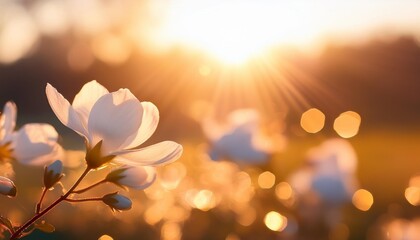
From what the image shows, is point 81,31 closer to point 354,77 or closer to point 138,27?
point 138,27

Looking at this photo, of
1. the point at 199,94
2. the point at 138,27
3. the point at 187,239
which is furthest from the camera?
the point at 138,27

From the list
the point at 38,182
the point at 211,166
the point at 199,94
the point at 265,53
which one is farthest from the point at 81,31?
the point at 211,166

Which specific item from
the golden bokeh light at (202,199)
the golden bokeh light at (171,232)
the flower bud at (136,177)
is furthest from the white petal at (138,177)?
the golden bokeh light at (202,199)

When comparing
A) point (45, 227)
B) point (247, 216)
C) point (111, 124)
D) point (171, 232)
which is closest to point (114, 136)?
point (111, 124)

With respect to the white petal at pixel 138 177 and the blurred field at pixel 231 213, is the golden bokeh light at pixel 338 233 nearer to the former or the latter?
the blurred field at pixel 231 213

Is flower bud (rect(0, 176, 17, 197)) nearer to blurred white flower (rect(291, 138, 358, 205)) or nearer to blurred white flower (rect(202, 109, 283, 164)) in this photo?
blurred white flower (rect(291, 138, 358, 205))

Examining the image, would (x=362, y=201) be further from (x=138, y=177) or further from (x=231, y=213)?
(x=138, y=177)

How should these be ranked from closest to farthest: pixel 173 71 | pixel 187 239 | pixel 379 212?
pixel 187 239 → pixel 379 212 → pixel 173 71
